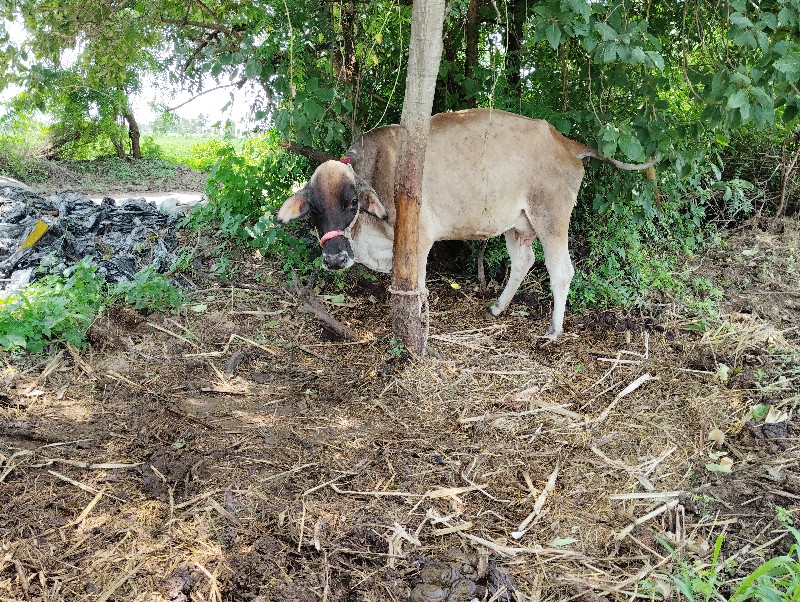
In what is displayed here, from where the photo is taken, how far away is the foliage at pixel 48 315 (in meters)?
4.71

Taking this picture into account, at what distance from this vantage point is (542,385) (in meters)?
4.83

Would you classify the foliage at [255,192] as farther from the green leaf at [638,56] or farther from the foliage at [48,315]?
the green leaf at [638,56]

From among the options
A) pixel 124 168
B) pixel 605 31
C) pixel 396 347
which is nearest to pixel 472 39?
pixel 605 31

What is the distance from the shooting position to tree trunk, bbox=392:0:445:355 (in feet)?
13.5

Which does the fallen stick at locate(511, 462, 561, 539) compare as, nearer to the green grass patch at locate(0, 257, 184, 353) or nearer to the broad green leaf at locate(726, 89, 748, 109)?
the broad green leaf at locate(726, 89, 748, 109)

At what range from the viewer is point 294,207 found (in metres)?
5.12

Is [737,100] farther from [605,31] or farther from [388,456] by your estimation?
[388,456]

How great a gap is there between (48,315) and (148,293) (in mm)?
830

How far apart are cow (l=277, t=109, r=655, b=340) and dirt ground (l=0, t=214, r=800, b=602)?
730 millimetres

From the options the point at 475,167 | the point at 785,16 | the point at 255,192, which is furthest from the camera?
the point at 255,192

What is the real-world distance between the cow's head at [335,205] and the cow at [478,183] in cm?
4

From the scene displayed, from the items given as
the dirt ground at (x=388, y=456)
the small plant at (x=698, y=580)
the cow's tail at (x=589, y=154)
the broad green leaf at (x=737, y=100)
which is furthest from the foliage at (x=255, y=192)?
the small plant at (x=698, y=580)

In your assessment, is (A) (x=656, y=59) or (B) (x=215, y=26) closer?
(A) (x=656, y=59)

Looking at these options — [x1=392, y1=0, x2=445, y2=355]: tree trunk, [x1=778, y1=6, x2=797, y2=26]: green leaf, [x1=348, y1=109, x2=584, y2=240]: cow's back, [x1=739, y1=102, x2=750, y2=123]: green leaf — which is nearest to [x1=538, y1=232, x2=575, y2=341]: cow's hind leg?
[x1=348, y1=109, x2=584, y2=240]: cow's back
